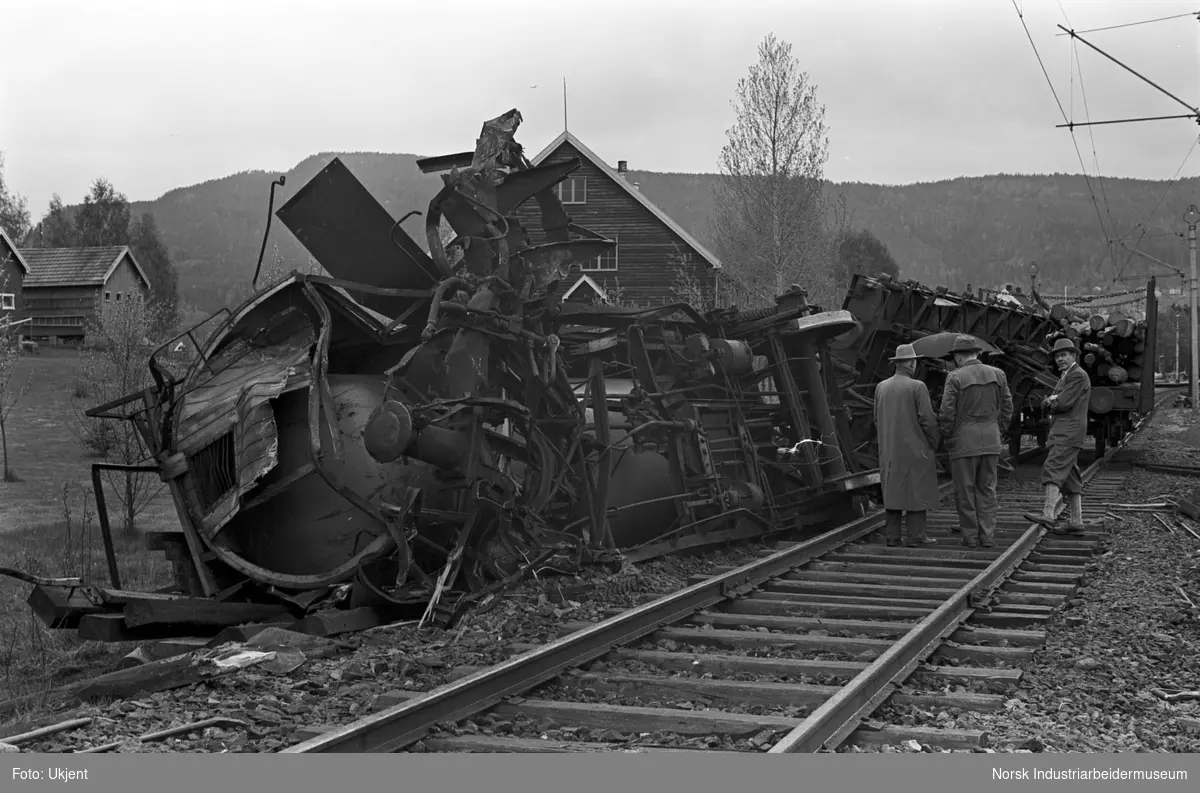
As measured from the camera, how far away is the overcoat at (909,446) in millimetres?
11086

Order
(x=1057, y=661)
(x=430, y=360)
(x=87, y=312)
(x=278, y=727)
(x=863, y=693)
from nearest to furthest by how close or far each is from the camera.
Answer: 1. (x=278, y=727)
2. (x=863, y=693)
3. (x=1057, y=661)
4. (x=430, y=360)
5. (x=87, y=312)

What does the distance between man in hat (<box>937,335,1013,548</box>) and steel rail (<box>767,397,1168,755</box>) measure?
1.59 m

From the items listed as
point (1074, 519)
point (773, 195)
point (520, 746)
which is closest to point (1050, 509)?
point (1074, 519)

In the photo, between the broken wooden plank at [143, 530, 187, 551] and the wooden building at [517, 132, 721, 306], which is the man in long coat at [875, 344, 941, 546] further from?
the wooden building at [517, 132, 721, 306]

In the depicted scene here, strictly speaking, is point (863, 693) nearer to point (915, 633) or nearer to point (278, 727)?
point (915, 633)

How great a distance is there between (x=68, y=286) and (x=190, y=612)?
1949 inches

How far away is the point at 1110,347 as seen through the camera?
23.7 m

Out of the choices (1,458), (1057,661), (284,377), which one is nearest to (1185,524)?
(1057,661)

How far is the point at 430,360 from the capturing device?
823 centimetres

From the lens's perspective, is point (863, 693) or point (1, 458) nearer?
point (863, 693)

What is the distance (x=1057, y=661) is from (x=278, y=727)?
433 cm

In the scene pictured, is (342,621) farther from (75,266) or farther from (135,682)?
(75,266)

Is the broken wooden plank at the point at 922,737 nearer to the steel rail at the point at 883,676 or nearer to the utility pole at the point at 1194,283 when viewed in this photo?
the steel rail at the point at 883,676

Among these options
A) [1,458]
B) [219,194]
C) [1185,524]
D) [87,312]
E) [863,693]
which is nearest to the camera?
[863,693]
